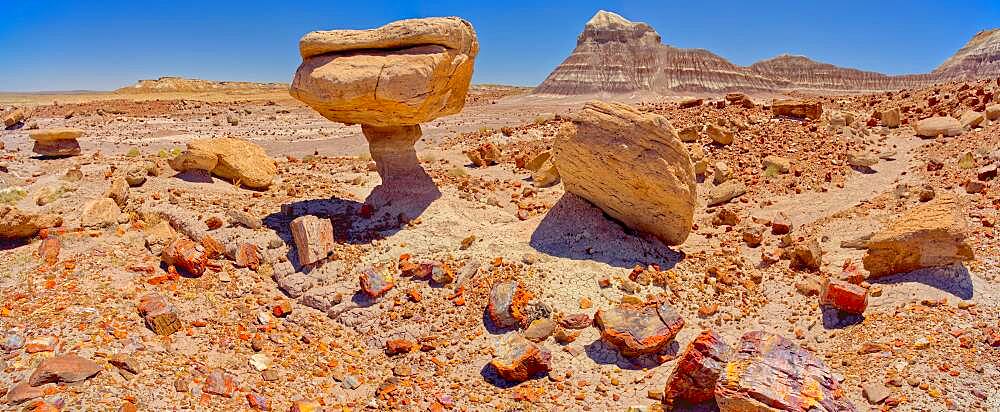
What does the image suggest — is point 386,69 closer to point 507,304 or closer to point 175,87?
point 507,304

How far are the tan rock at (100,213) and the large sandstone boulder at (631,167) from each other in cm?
727

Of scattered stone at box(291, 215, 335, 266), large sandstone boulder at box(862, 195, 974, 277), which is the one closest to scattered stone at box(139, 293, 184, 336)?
scattered stone at box(291, 215, 335, 266)

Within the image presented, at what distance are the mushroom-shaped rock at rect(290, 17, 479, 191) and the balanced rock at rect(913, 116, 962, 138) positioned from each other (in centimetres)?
1331

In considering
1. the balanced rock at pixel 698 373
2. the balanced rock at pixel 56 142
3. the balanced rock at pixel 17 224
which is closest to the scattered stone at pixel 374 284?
the balanced rock at pixel 698 373

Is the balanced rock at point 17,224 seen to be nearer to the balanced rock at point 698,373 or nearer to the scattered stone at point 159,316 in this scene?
the scattered stone at point 159,316

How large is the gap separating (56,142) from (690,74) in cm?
6228

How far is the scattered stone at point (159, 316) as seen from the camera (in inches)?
253

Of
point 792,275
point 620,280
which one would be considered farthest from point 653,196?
point 792,275

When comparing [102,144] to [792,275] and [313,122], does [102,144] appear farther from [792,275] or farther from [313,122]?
[792,275]

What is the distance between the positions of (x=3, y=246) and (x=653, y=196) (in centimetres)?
958

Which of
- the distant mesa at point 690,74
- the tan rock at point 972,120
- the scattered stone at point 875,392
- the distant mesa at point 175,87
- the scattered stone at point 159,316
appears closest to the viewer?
the scattered stone at point 875,392

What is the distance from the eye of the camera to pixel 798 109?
16922mm

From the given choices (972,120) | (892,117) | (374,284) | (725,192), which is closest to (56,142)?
(374,284)

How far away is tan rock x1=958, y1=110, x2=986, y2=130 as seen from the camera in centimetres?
1473
